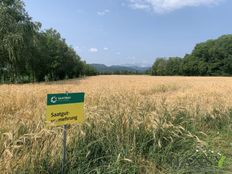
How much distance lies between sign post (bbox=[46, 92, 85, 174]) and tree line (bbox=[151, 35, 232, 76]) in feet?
286

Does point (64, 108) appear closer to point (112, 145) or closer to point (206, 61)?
point (112, 145)

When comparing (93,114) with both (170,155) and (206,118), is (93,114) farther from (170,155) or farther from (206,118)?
(206,118)

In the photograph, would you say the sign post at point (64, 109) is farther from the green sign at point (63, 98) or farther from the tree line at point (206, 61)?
the tree line at point (206, 61)

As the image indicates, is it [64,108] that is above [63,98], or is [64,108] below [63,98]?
below

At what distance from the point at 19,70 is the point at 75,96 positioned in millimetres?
31185

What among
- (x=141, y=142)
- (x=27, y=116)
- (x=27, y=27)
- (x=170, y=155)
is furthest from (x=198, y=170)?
Answer: (x=27, y=27)

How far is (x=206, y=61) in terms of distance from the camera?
93625mm

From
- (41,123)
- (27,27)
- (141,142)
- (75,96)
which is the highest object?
(27,27)

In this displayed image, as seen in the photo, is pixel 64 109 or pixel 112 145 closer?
pixel 64 109

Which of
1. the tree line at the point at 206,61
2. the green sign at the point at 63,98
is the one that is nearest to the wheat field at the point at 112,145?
the green sign at the point at 63,98

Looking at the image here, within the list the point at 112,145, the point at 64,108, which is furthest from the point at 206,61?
the point at 64,108

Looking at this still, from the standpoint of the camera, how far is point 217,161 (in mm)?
5062

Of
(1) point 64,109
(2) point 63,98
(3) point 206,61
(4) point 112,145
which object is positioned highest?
(3) point 206,61

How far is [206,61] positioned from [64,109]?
93871mm
